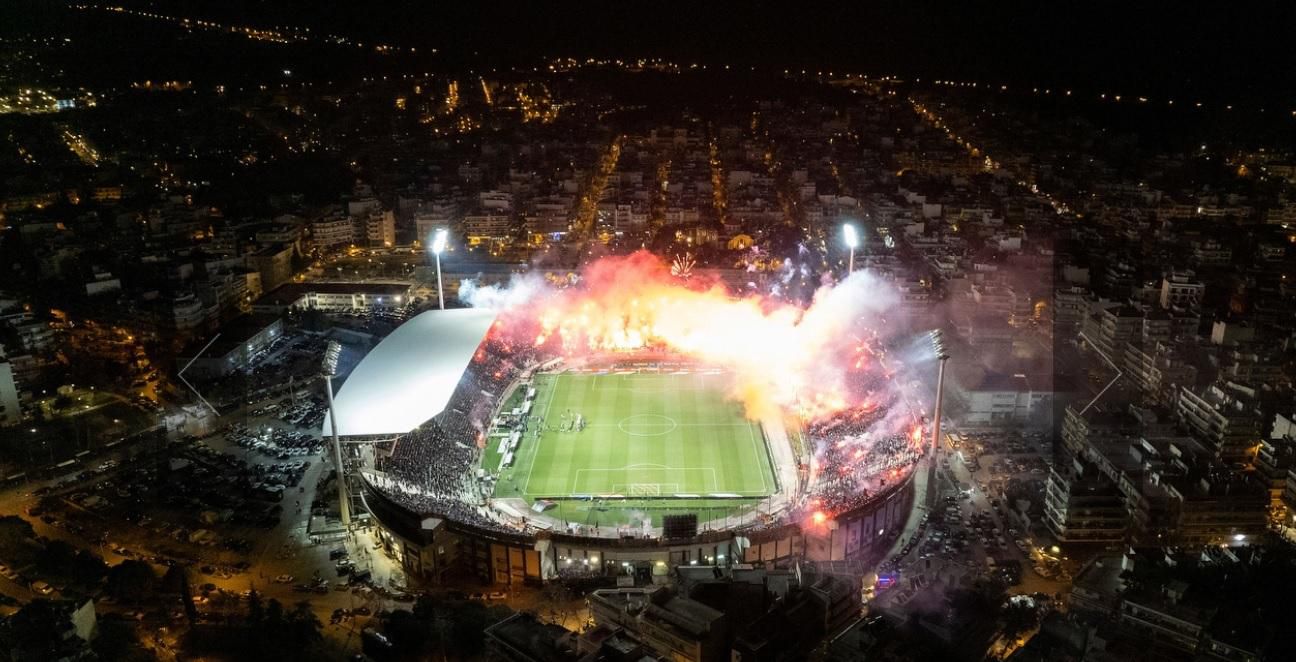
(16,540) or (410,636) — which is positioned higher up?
(16,540)

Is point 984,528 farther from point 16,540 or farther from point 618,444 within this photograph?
point 16,540

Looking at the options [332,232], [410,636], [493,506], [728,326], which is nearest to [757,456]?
[493,506]

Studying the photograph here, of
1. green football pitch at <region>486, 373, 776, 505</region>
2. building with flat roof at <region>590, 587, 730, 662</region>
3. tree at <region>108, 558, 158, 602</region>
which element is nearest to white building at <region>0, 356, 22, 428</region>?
tree at <region>108, 558, 158, 602</region>

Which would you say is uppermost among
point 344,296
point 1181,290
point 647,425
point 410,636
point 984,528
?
point 1181,290

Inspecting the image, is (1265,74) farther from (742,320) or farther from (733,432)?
(733,432)

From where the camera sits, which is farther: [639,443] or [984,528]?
[639,443]

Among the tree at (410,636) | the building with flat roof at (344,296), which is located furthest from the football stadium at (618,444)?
the building with flat roof at (344,296)
